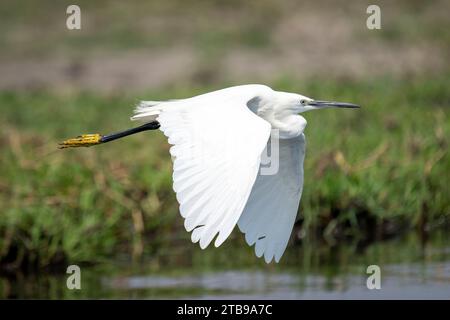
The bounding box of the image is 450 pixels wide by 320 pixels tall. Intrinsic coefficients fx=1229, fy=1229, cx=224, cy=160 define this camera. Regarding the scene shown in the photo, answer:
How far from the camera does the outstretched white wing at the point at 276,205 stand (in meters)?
5.48

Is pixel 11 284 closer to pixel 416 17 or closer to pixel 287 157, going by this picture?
pixel 287 157

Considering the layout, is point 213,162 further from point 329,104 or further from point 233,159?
point 329,104

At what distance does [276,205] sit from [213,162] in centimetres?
103

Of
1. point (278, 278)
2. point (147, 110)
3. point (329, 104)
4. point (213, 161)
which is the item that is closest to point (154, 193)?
point (278, 278)

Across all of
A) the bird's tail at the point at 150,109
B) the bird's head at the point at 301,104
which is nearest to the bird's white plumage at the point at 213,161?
the bird's tail at the point at 150,109

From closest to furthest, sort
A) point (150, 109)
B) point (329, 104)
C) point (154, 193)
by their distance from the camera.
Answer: point (150, 109) < point (329, 104) < point (154, 193)

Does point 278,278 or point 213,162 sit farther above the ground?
point 213,162

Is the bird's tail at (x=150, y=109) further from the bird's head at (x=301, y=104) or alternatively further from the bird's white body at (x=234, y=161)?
the bird's head at (x=301, y=104)

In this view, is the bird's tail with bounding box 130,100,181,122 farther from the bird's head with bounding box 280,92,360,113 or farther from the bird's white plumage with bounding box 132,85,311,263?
the bird's head with bounding box 280,92,360,113

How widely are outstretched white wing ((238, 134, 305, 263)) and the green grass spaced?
176cm

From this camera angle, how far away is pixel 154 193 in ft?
25.2

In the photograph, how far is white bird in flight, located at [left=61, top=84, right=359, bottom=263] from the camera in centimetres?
443

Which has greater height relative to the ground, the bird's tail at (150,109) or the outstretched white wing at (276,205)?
the bird's tail at (150,109)

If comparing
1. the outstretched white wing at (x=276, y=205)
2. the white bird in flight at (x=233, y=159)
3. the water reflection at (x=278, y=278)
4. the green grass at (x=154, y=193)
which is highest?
the white bird in flight at (x=233, y=159)
